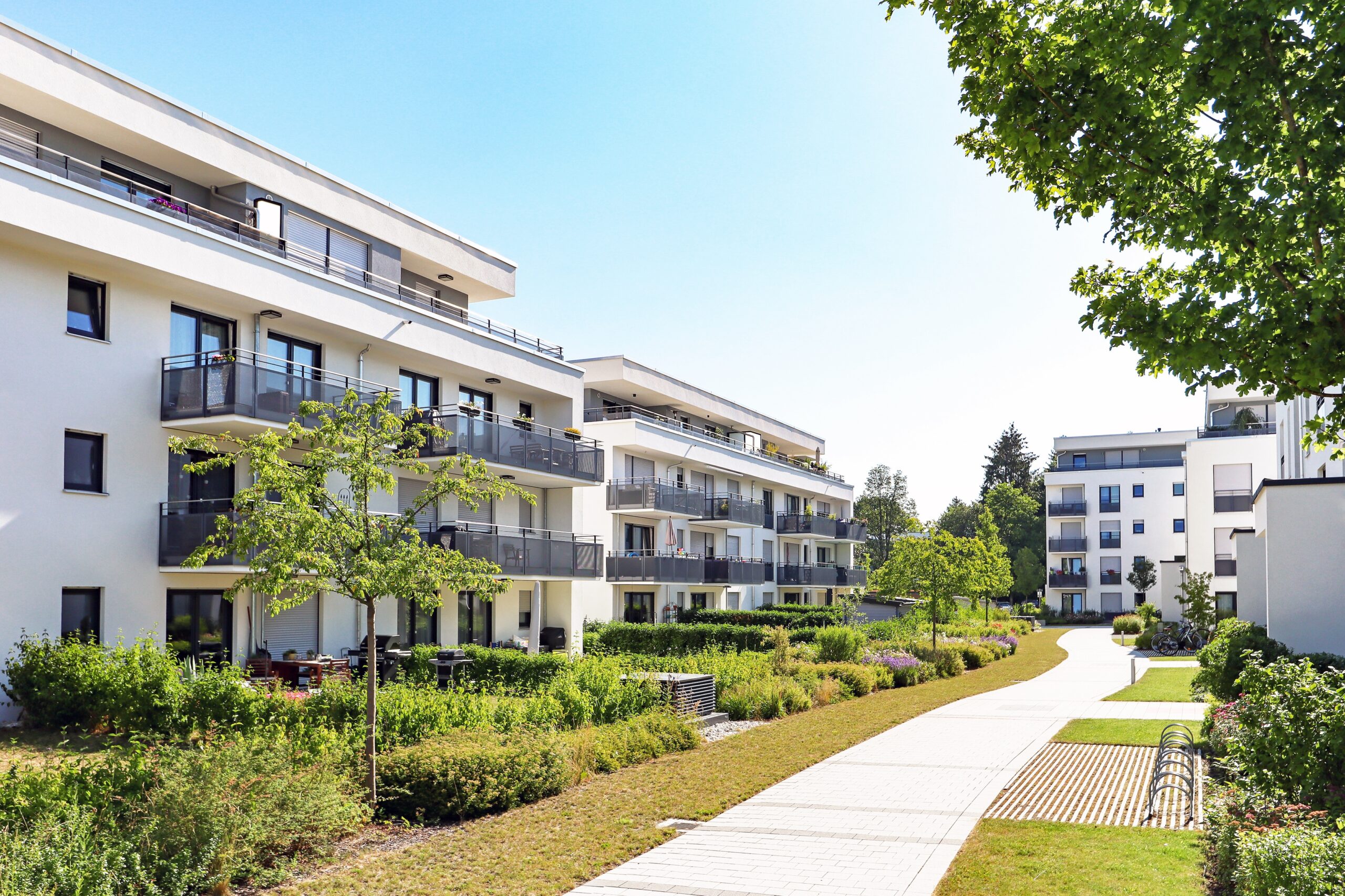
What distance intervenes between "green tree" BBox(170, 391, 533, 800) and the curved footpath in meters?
3.75

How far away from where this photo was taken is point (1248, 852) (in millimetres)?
6531

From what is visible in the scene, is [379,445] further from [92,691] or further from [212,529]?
Answer: [212,529]

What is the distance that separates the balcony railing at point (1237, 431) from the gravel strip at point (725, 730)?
127 feet

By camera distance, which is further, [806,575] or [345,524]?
[806,575]

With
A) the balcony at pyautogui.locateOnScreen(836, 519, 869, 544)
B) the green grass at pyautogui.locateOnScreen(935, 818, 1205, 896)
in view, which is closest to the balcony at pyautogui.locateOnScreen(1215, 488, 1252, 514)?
the balcony at pyautogui.locateOnScreen(836, 519, 869, 544)

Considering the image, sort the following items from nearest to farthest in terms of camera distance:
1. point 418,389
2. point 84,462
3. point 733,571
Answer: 1. point 84,462
2. point 418,389
3. point 733,571

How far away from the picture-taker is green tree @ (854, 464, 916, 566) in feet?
302

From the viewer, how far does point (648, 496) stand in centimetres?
3706

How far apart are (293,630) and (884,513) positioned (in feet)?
247

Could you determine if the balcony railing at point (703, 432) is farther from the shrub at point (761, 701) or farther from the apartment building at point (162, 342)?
the shrub at point (761, 701)

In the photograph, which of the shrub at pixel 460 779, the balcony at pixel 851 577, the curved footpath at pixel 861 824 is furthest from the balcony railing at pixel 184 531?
the balcony at pixel 851 577

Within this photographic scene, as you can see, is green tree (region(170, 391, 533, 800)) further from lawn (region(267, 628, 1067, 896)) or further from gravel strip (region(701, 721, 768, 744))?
gravel strip (region(701, 721, 768, 744))

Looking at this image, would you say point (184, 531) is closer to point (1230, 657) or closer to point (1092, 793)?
point (1092, 793)

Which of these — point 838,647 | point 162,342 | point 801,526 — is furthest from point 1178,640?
point 162,342
